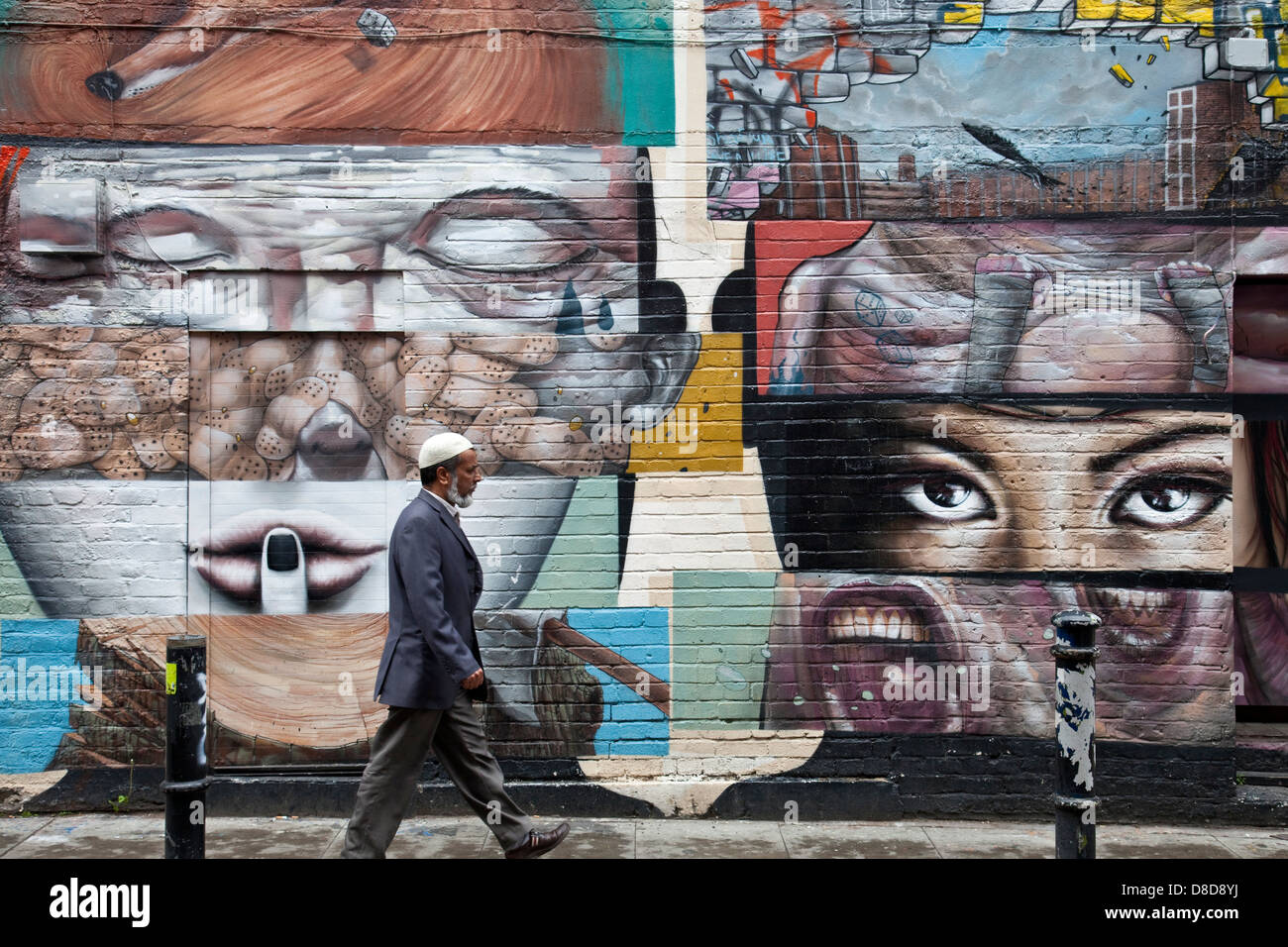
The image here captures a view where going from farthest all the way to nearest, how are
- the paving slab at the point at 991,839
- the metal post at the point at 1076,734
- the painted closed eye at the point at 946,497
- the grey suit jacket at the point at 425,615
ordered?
the painted closed eye at the point at 946,497
the paving slab at the point at 991,839
the grey suit jacket at the point at 425,615
the metal post at the point at 1076,734

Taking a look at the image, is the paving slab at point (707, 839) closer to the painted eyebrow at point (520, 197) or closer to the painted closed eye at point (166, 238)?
the painted eyebrow at point (520, 197)

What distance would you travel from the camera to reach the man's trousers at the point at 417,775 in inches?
190

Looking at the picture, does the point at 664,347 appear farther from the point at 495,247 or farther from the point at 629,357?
the point at 495,247

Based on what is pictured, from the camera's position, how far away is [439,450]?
5.04m

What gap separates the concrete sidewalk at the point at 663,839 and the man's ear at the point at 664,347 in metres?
2.27

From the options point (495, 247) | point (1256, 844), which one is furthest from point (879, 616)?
point (495, 247)

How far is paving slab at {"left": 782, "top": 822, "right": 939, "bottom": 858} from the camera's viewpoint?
5.75 metres

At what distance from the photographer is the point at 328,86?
6375 millimetres

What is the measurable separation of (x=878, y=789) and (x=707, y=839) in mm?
1013

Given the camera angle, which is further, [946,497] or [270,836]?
[946,497]

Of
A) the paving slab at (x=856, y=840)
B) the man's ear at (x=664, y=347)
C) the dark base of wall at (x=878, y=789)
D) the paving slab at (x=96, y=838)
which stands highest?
the man's ear at (x=664, y=347)

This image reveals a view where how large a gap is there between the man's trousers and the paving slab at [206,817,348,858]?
40.6 inches

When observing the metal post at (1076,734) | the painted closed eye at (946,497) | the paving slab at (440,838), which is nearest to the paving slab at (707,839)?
the paving slab at (440,838)

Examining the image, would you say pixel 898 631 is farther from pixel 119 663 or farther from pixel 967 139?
pixel 119 663
